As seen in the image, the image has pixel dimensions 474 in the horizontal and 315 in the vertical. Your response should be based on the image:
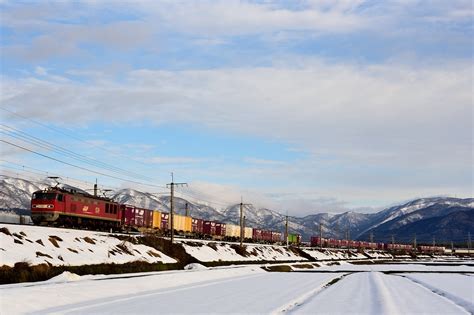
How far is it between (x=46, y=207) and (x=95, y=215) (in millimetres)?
9498

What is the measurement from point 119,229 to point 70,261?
32269 millimetres

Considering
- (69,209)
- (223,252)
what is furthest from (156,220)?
(69,209)

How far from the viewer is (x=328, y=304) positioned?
88.0 feet

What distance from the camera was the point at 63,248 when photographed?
45438 mm

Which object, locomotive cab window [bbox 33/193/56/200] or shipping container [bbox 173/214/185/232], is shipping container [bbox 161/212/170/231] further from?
locomotive cab window [bbox 33/193/56/200]

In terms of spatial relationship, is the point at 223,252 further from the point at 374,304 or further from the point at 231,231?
the point at 374,304

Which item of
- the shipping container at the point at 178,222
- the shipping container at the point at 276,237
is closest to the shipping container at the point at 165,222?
the shipping container at the point at 178,222

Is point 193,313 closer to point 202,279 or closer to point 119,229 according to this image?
point 202,279

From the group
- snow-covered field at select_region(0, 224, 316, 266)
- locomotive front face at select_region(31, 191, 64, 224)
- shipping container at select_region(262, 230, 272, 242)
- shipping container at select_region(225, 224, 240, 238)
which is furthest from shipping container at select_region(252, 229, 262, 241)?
locomotive front face at select_region(31, 191, 64, 224)

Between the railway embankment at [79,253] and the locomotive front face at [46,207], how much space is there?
223 inches

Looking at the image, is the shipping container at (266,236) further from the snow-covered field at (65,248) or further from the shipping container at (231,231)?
the snow-covered field at (65,248)

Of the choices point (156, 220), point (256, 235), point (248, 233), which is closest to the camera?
point (156, 220)

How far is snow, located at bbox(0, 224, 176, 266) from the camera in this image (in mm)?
39375

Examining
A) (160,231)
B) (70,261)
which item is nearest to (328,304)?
(70,261)
